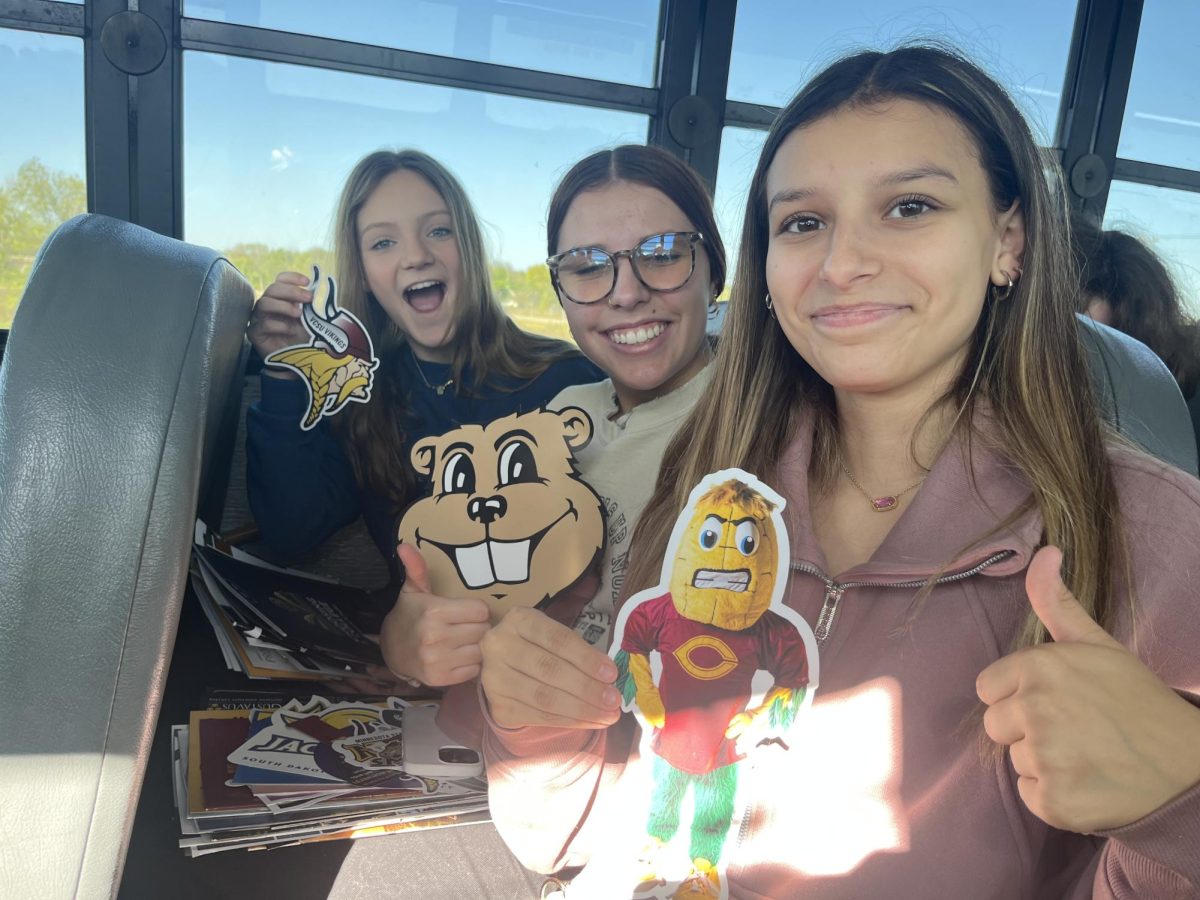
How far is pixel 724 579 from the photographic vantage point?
812 mm

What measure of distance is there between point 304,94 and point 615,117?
68 cm

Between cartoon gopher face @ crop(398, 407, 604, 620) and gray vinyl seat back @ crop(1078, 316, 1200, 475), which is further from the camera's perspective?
gray vinyl seat back @ crop(1078, 316, 1200, 475)

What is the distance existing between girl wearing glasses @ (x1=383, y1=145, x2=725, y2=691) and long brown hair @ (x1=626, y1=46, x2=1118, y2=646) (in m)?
0.22

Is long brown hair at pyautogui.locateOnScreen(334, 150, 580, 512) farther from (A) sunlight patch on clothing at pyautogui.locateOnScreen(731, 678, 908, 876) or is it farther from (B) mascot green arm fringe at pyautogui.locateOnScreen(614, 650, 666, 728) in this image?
(A) sunlight patch on clothing at pyautogui.locateOnScreen(731, 678, 908, 876)

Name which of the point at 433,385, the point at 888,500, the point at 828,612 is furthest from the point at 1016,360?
the point at 433,385

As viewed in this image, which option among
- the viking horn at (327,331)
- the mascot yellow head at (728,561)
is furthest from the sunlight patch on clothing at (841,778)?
the viking horn at (327,331)

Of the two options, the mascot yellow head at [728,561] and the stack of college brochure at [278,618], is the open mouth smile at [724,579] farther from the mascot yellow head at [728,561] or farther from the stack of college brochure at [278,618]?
the stack of college brochure at [278,618]

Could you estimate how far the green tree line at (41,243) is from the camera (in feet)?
4.98

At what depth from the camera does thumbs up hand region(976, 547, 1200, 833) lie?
2.12 ft

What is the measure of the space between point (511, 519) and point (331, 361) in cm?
42

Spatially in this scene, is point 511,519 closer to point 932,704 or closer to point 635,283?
point 635,283

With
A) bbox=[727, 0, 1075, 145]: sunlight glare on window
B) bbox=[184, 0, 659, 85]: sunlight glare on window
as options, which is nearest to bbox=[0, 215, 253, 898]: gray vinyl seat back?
bbox=[184, 0, 659, 85]: sunlight glare on window

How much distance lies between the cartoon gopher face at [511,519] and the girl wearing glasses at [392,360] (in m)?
0.15

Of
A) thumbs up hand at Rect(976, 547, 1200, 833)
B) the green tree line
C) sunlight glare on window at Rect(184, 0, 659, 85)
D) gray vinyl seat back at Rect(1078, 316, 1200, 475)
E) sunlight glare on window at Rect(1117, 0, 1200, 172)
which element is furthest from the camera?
sunlight glare on window at Rect(1117, 0, 1200, 172)
